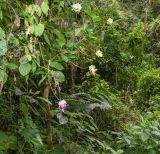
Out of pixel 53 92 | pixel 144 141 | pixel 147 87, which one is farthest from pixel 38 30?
pixel 147 87

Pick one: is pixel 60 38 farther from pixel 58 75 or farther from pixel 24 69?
pixel 24 69

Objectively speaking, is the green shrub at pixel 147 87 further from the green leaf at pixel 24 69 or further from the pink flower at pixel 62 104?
the green leaf at pixel 24 69

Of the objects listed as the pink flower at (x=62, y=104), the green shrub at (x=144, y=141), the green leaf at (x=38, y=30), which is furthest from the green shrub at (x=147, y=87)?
the green leaf at (x=38, y=30)

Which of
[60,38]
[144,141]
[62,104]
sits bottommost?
[144,141]

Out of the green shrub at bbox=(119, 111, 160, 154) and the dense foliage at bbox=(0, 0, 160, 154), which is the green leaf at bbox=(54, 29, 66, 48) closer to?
the dense foliage at bbox=(0, 0, 160, 154)

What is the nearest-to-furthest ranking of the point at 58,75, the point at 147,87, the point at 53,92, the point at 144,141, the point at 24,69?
the point at 24,69 < the point at 58,75 < the point at 53,92 < the point at 144,141 < the point at 147,87

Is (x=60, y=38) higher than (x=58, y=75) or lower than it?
higher

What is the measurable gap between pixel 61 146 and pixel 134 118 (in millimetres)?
1905

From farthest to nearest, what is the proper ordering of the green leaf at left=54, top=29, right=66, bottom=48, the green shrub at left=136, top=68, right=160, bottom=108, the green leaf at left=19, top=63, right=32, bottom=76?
1. the green shrub at left=136, top=68, right=160, bottom=108
2. the green leaf at left=54, top=29, right=66, bottom=48
3. the green leaf at left=19, top=63, right=32, bottom=76

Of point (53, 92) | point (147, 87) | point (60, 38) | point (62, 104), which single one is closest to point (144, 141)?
point (62, 104)

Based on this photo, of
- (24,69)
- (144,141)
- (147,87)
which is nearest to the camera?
(24,69)

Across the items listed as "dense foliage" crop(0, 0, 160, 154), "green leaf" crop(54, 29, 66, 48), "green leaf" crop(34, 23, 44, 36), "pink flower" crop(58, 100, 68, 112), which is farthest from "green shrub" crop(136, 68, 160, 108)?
"green leaf" crop(34, 23, 44, 36)

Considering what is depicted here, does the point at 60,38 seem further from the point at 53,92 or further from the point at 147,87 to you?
the point at 147,87

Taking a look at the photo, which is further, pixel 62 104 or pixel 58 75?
pixel 62 104
